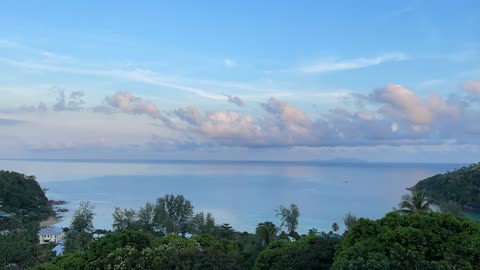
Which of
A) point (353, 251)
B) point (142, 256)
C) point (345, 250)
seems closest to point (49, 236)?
point (142, 256)

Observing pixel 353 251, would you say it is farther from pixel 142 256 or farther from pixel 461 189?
pixel 461 189

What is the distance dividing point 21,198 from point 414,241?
71.4 meters

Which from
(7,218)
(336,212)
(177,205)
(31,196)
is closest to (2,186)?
(31,196)

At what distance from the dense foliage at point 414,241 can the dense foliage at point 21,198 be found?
62.0 m

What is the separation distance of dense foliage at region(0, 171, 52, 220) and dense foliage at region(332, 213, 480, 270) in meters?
62.0

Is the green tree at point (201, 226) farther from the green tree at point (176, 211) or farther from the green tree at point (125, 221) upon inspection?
the green tree at point (125, 221)

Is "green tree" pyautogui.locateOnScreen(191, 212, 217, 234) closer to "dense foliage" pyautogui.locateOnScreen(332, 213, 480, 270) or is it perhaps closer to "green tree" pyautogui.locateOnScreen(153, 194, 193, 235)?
"green tree" pyautogui.locateOnScreen(153, 194, 193, 235)

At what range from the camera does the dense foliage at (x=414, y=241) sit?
40.3 ft

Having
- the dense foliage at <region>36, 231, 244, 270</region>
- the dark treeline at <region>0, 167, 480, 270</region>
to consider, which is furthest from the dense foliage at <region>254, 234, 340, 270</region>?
the dense foliage at <region>36, 231, 244, 270</region>

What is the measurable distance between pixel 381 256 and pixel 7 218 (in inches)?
2165

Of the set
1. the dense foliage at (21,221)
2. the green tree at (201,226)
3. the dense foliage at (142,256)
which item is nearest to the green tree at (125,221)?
the green tree at (201,226)

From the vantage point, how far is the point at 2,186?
6931 centimetres

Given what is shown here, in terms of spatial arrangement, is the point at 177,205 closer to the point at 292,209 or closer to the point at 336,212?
the point at 292,209

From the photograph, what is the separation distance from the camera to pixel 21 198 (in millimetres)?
70188
